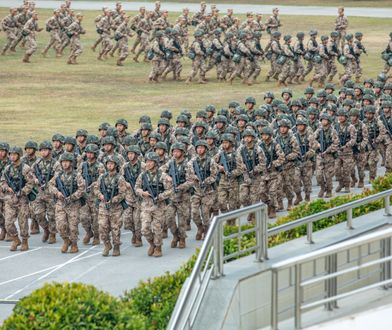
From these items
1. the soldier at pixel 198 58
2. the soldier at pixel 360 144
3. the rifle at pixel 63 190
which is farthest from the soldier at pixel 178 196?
the soldier at pixel 198 58

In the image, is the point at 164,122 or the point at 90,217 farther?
the point at 164,122

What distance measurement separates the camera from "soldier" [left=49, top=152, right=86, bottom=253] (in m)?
21.5

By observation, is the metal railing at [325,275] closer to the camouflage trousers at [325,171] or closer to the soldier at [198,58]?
the camouflage trousers at [325,171]

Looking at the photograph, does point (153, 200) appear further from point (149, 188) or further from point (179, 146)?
point (179, 146)

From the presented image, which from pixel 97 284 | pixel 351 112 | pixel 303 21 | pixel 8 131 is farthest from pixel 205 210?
pixel 303 21

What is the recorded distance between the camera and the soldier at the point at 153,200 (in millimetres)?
20922

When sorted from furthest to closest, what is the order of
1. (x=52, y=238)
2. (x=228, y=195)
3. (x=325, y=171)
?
(x=325, y=171)
(x=228, y=195)
(x=52, y=238)

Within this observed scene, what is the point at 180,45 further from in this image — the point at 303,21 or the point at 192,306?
the point at 192,306

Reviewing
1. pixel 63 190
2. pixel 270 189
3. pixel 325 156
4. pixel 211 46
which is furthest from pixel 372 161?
pixel 211 46

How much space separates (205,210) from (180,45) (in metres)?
17.4

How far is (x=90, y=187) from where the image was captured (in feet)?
71.4

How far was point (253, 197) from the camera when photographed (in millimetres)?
23031

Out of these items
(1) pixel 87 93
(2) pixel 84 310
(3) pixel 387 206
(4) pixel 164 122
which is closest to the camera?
(2) pixel 84 310

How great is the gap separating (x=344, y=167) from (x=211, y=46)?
14.2m
